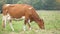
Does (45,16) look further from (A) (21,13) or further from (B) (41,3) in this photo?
(A) (21,13)

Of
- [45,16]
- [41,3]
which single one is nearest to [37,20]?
[45,16]

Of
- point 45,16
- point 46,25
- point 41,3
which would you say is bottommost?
point 46,25

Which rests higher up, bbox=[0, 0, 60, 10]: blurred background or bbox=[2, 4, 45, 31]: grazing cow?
bbox=[0, 0, 60, 10]: blurred background

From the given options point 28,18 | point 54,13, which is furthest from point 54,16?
point 28,18

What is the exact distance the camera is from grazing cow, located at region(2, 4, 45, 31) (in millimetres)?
2582

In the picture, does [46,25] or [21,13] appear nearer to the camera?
[46,25]

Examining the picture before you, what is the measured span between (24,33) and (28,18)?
0.26 meters

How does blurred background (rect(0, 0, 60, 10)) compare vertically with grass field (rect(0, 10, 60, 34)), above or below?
above

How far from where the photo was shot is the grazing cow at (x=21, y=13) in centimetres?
258

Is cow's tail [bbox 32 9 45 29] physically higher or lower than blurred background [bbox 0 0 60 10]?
lower

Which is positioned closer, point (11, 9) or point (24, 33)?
point (24, 33)

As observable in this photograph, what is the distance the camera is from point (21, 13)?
264cm

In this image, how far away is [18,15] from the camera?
267 cm

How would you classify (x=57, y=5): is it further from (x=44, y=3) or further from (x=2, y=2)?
(x=2, y=2)
